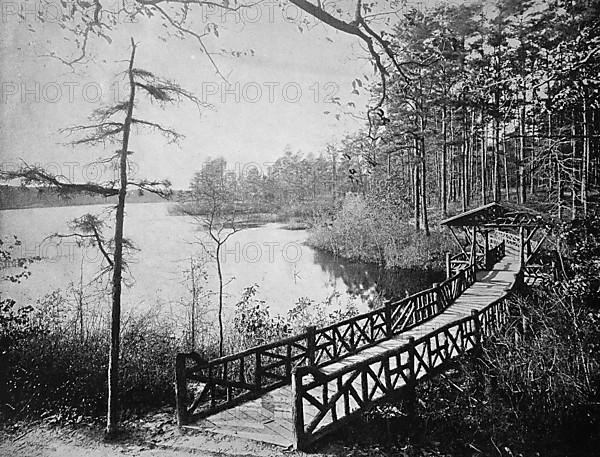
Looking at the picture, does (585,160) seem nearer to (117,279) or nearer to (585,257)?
(585,257)

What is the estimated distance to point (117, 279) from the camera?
3.00 m

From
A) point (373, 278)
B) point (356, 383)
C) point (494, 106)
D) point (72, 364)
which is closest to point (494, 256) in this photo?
point (373, 278)

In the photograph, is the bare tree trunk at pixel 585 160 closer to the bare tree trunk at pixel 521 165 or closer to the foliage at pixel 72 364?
the bare tree trunk at pixel 521 165

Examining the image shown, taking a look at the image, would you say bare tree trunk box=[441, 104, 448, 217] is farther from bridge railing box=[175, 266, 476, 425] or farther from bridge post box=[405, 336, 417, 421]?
bridge post box=[405, 336, 417, 421]

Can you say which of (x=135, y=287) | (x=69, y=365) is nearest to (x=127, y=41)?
(x=135, y=287)

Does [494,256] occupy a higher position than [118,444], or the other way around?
[494,256]

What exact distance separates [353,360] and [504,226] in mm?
1687

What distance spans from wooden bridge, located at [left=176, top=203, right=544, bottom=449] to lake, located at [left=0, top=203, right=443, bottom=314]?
399mm

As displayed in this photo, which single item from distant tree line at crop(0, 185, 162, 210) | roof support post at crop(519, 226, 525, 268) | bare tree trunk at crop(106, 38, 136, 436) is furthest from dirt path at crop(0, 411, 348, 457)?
roof support post at crop(519, 226, 525, 268)

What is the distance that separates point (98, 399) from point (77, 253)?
1036 mm

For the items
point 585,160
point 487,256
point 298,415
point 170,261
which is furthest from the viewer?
point 487,256

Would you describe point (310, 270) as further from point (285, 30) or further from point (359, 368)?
point (285, 30)

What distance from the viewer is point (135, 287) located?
3102 mm

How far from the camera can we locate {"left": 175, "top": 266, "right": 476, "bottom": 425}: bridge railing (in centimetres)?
297
